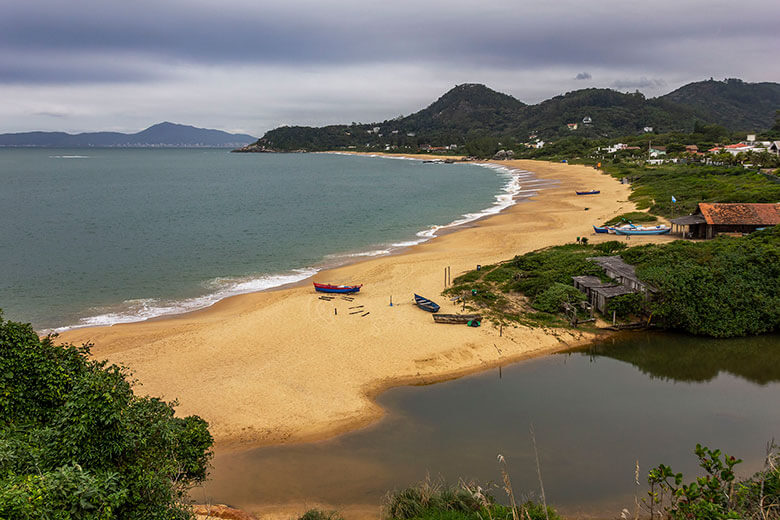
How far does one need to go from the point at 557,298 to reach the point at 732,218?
20731mm

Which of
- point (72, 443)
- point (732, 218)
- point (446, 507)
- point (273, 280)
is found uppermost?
point (732, 218)

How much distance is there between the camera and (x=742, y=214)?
36344 mm

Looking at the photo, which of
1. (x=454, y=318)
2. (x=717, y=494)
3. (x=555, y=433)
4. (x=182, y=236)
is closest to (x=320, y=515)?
(x=717, y=494)

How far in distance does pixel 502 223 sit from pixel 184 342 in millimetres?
38412

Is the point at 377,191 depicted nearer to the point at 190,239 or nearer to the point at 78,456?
the point at 190,239

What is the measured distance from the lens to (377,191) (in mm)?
88000

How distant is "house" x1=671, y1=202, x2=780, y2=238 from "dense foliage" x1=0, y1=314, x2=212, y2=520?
40.9 meters

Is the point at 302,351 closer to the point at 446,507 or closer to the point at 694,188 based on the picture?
the point at 446,507

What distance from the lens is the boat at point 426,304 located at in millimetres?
26875

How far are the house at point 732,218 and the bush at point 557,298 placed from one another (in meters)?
17.6

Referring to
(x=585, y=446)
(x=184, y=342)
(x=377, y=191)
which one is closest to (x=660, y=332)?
(x=585, y=446)

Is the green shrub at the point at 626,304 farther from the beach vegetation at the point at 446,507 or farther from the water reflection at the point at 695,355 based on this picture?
the beach vegetation at the point at 446,507

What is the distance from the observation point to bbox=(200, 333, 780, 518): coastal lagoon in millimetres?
14547

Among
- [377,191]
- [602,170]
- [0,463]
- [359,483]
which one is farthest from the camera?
[602,170]
